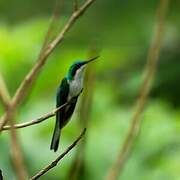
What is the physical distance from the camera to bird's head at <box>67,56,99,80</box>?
93cm

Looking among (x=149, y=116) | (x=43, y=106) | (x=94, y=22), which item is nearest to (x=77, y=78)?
(x=43, y=106)

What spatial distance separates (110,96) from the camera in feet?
11.1

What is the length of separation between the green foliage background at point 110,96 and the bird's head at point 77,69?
0.78 meters

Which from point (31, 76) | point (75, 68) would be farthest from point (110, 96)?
point (31, 76)

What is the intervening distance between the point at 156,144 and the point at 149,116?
1.03ft

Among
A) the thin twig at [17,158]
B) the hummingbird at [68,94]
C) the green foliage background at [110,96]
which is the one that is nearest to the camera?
the thin twig at [17,158]

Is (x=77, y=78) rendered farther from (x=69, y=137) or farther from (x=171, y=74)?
(x=171, y=74)

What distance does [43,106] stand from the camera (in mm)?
3002

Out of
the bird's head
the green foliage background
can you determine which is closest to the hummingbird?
the bird's head

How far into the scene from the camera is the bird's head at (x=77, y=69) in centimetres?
93

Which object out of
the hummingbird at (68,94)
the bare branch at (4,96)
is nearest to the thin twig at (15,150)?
the bare branch at (4,96)

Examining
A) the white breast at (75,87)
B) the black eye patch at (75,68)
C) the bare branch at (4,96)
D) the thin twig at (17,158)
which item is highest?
the bare branch at (4,96)

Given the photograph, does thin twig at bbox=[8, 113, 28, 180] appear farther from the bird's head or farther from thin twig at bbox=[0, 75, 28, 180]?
the bird's head

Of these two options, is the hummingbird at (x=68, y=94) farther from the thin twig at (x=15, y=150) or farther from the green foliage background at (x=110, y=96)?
the green foliage background at (x=110, y=96)
